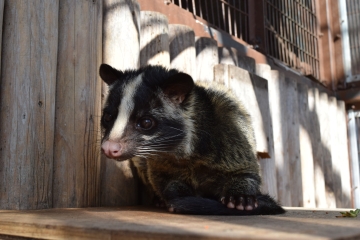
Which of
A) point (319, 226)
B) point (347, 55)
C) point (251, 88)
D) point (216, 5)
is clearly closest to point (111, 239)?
point (319, 226)

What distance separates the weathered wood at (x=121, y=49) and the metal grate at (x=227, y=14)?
2416 mm

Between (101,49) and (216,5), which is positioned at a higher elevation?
(216,5)

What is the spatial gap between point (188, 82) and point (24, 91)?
1.28 m

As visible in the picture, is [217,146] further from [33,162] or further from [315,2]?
[315,2]

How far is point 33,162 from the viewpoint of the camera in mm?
3695

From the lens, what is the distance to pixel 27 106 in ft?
12.0

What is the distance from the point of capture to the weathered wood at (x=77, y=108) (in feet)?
13.0

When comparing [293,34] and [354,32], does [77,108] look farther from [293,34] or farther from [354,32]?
[354,32]

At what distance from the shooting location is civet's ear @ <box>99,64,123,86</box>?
13.3 ft

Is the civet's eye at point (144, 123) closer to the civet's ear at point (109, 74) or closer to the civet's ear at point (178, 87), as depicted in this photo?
the civet's ear at point (178, 87)

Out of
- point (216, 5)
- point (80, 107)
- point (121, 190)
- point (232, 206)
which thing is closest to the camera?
point (232, 206)

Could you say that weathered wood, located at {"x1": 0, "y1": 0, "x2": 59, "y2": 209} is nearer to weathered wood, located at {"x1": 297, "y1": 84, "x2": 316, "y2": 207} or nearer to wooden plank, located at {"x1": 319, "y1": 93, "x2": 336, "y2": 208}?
weathered wood, located at {"x1": 297, "y1": 84, "x2": 316, "y2": 207}

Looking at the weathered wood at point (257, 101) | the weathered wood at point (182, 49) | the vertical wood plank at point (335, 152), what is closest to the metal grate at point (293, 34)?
the vertical wood plank at point (335, 152)

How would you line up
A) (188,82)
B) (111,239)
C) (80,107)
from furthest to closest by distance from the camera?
(80,107)
(188,82)
(111,239)
